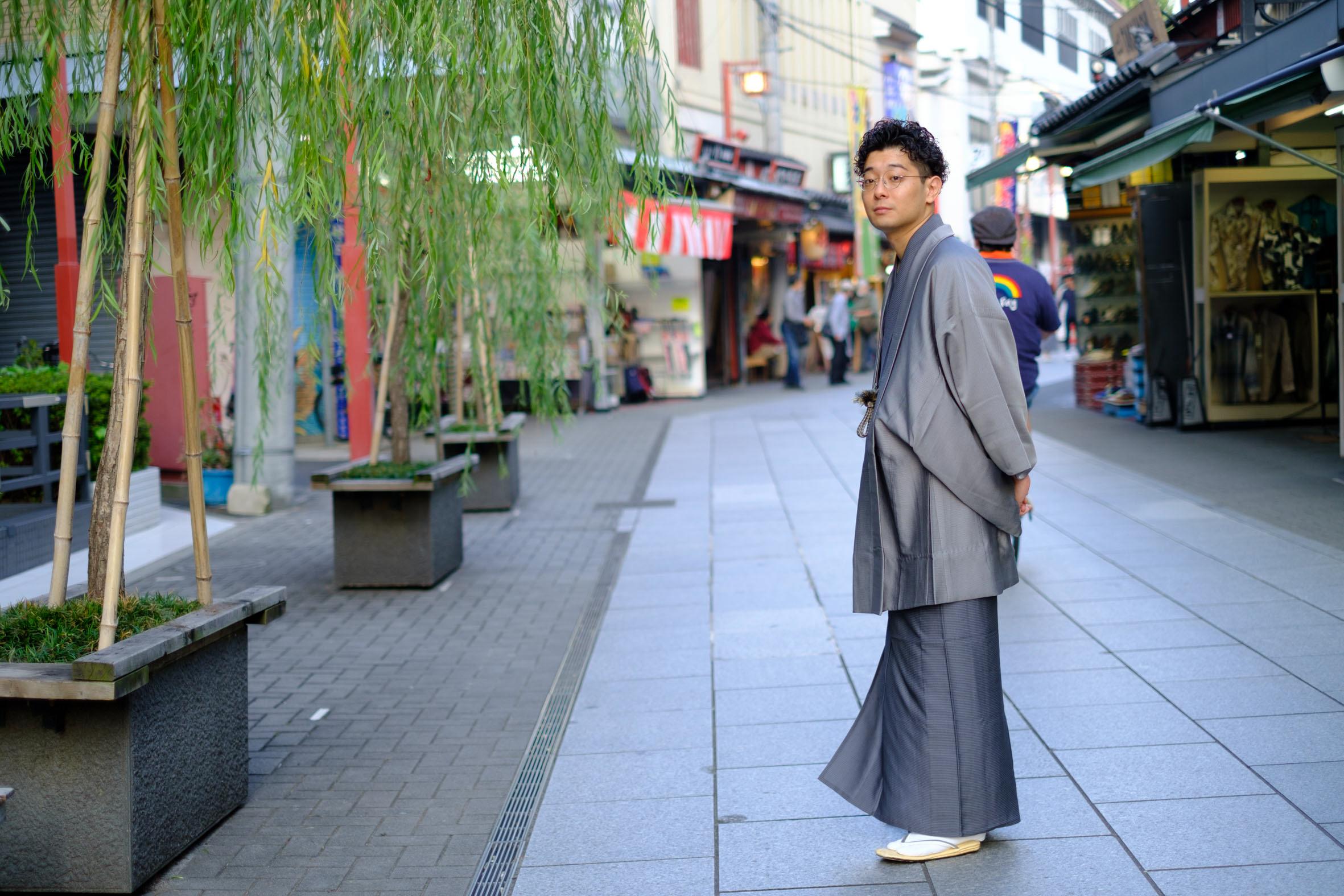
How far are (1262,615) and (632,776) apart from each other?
312 cm

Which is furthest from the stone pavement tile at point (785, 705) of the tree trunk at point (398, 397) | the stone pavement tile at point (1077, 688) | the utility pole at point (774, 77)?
the utility pole at point (774, 77)

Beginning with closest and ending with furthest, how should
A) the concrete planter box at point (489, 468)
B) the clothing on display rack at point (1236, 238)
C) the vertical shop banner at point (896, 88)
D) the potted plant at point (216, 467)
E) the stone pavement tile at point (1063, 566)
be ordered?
1. the stone pavement tile at point (1063, 566)
2. the concrete planter box at point (489, 468)
3. the potted plant at point (216, 467)
4. the clothing on display rack at point (1236, 238)
5. the vertical shop banner at point (896, 88)

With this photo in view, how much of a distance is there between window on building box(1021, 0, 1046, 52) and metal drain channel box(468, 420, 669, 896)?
1101cm

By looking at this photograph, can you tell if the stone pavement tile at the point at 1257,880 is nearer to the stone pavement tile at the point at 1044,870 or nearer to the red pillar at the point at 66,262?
the stone pavement tile at the point at 1044,870

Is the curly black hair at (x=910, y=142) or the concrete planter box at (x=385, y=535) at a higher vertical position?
the curly black hair at (x=910, y=142)

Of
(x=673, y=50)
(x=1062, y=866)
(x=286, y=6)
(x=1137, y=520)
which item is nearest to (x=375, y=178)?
(x=286, y=6)

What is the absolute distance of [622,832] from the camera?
158 inches

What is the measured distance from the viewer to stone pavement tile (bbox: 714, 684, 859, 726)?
16.4ft

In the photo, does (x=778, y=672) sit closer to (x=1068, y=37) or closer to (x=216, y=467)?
(x=216, y=467)

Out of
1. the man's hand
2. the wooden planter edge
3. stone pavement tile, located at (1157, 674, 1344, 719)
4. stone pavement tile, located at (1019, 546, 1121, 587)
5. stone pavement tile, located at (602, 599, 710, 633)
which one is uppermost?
the man's hand

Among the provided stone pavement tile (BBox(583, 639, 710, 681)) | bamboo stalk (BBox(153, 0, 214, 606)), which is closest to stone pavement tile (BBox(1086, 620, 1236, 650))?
stone pavement tile (BBox(583, 639, 710, 681))

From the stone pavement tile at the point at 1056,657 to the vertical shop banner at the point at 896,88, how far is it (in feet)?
101

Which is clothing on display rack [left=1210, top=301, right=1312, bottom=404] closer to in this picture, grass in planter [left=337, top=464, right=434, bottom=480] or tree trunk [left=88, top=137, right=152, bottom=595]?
grass in planter [left=337, top=464, right=434, bottom=480]

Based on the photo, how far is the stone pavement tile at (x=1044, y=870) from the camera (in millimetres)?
3367
